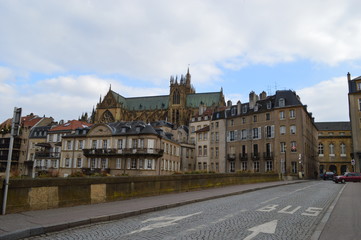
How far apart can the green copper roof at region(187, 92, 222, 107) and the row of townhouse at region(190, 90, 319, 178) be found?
1728 inches

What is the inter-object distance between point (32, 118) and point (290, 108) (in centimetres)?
5826

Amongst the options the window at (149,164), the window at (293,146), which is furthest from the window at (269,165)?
the window at (149,164)

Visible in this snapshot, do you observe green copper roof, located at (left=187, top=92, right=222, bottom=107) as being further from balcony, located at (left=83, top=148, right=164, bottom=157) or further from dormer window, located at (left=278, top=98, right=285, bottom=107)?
balcony, located at (left=83, top=148, right=164, bottom=157)

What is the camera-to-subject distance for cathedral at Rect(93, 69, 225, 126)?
9831 centimetres

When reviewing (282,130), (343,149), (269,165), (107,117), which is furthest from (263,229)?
(107,117)

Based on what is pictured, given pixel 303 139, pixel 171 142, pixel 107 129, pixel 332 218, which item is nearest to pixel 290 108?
pixel 303 139

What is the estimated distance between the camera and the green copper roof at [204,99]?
101 meters

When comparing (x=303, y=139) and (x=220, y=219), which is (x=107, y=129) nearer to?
(x=303, y=139)

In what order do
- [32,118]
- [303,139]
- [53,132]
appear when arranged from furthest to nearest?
[32,118], [53,132], [303,139]

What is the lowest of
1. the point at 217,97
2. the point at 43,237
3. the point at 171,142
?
the point at 43,237

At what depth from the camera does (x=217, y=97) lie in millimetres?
102312

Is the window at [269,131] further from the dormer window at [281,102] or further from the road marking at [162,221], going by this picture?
the road marking at [162,221]

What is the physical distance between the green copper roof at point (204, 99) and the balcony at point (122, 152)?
6001 centimetres

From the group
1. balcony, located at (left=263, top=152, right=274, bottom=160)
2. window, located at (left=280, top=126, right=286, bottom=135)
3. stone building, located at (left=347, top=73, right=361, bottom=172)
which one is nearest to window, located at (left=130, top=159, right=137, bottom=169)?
balcony, located at (left=263, top=152, right=274, bottom=160)
